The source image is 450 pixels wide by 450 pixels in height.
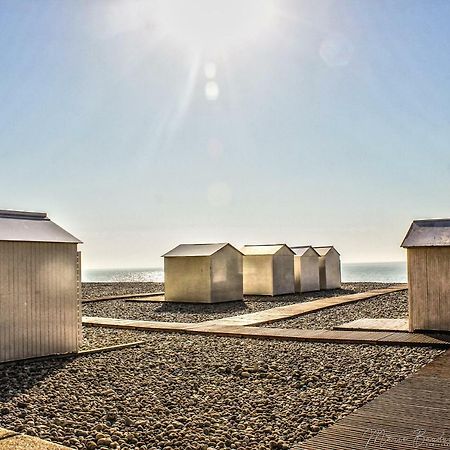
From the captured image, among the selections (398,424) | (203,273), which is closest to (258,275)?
(203,273)

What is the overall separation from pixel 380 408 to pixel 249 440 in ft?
5.31

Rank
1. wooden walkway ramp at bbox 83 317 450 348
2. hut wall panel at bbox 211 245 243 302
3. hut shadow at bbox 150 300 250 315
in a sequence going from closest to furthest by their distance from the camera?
wooden walkway ramp at bbox 83 317 450 348, hut shadow at bbox 150 300 250 315, hut wall panel at bbox 211 245 243 302

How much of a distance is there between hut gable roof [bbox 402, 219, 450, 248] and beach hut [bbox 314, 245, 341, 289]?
1570 cm

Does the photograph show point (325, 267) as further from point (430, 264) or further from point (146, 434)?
point (146, 434)

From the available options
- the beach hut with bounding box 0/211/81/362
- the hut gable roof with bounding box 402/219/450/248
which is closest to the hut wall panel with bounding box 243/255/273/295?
the hut gable roof with bounding box 402/219/450/248

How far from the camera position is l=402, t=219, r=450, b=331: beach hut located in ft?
37.2

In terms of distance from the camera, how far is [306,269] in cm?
2633

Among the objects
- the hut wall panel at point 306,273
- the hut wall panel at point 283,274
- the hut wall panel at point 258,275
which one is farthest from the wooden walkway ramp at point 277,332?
the hut wall panel at point 306,273

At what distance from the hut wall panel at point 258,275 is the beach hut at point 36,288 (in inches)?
557

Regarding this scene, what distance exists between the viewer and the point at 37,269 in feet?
31.4

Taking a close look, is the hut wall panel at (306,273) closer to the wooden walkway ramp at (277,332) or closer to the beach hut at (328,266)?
the beach hut at (328,266)

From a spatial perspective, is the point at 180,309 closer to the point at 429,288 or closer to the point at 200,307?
the point at 200,307

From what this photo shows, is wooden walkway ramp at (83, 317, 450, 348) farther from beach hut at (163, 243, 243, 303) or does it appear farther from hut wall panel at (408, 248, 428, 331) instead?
beach hut at (163, 243, 243, 303)

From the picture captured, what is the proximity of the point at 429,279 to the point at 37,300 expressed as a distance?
797 centimetres
